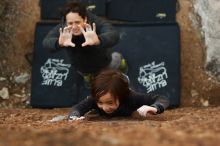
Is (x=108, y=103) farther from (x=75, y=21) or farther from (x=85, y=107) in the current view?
(x=75, y=21)

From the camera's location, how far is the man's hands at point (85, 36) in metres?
5.14

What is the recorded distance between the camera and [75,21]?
5320 mm

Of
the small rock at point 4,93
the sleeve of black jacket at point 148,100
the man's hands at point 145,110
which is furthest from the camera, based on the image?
the small rock at point 4,93

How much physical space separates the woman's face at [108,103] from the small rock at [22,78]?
305 centimetres

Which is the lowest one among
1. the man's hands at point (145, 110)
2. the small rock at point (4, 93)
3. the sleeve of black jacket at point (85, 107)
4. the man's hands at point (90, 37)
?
the small rock at point (4, 93)

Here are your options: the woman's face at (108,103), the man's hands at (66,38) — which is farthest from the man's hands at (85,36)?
the woman's face at (108,103)

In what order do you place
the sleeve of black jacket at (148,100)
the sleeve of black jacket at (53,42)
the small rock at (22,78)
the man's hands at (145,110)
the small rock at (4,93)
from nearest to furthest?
the man's hands at (145,110), the sleeve of black jacket at (148,100), the sleeve of black jacket at (53,42), the small rock at (4,93), the small rock at (22,78)

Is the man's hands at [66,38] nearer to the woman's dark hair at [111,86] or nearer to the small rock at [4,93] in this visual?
the woman's dark hair at [111,86]

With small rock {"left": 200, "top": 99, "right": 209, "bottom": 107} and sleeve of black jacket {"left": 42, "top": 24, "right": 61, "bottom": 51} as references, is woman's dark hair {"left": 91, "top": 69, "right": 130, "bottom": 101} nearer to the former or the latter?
sleeve of black jacket {"left": 42, "top": 24, "right": 61, "bottom": 51}

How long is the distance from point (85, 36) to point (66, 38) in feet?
0.58

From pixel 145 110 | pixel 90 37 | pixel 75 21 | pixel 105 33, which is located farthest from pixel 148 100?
pixel 75 21

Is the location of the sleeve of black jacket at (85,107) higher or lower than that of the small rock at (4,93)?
higher

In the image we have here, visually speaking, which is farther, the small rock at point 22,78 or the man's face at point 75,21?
the small rock at point 22,78

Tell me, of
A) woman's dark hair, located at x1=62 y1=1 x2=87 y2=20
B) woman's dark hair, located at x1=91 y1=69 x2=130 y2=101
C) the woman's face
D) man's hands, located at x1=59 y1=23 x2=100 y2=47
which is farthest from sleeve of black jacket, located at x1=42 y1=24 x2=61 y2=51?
the woman's face
